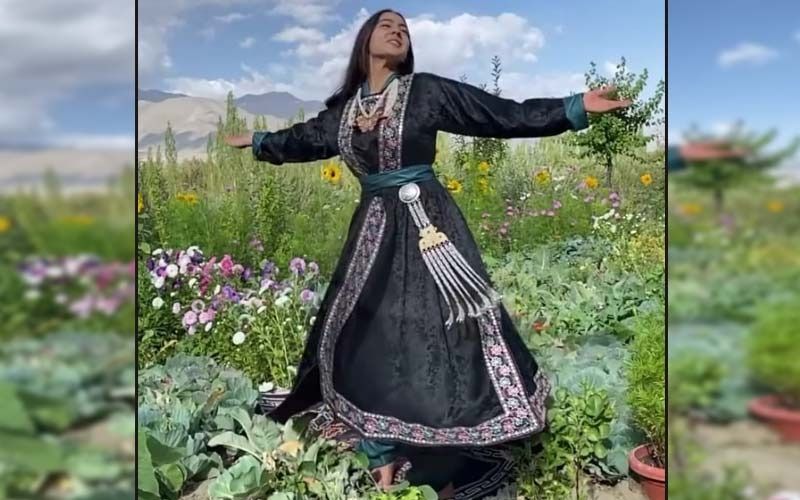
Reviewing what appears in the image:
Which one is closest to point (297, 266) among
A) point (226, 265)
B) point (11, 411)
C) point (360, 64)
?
point (226, 265)

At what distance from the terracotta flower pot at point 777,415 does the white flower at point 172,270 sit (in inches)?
55.4

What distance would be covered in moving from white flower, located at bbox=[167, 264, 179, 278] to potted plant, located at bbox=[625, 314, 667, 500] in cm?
114

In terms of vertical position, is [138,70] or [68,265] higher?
[138,70]

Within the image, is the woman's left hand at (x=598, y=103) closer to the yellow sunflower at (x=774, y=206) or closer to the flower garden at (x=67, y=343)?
the yellow sunflower at (x=774, y=206)

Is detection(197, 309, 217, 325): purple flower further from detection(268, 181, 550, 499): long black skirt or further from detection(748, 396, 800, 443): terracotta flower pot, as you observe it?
detection(748, 396, 800, 443): terracotta flower pot

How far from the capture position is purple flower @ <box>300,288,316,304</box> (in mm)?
2816

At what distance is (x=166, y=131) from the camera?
9.16 ft

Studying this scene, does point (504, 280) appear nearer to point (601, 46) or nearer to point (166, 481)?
Result: point (601, 46)

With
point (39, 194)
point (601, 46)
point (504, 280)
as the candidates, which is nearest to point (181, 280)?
point (39, 194)

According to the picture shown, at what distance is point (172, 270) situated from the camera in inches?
112

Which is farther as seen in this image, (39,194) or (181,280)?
(181,280)

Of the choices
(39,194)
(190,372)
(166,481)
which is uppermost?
(39,194)

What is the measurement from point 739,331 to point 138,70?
1535 mm

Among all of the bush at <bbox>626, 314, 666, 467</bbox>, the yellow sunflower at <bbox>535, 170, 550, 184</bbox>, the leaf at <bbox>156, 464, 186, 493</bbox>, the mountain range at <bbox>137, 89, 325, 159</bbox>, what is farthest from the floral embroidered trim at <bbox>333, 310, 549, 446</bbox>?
the mountain range at <bbox>137, 89, 325, 159</bbox>
